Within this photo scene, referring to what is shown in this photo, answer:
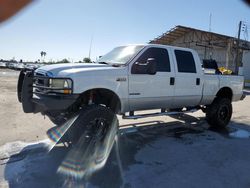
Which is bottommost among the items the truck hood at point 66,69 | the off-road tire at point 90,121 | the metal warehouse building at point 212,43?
the off-road tire at point 90,121

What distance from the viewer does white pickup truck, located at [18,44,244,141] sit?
4.34 metres

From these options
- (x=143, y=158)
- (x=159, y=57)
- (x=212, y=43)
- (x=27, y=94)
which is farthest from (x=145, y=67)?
(x=212, y=43)

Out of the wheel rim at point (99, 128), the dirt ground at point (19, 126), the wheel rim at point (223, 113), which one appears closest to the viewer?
the wheel rim at point (99, 128)

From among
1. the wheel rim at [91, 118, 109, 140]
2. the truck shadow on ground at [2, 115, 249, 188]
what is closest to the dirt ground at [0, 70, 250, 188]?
the truck shadow on ground at [2, 115, 249, 188]

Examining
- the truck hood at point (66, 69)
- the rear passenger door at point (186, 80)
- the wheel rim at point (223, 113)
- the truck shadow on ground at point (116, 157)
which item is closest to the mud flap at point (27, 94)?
the truck hood at point (66, 69)

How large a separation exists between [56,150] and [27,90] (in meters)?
1.25

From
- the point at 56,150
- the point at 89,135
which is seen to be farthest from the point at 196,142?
the point at 56,150

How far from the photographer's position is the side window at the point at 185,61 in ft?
20.1

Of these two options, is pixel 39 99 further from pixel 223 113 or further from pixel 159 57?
pixel 223 113

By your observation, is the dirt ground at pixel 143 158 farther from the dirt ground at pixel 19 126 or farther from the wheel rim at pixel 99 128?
the wheel rim at pixel 99 128

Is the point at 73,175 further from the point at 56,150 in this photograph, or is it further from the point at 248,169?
the point at 248,169

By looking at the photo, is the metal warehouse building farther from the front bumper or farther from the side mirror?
the front bumper

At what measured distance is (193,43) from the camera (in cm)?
3484

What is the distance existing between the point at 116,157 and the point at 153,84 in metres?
1.86
